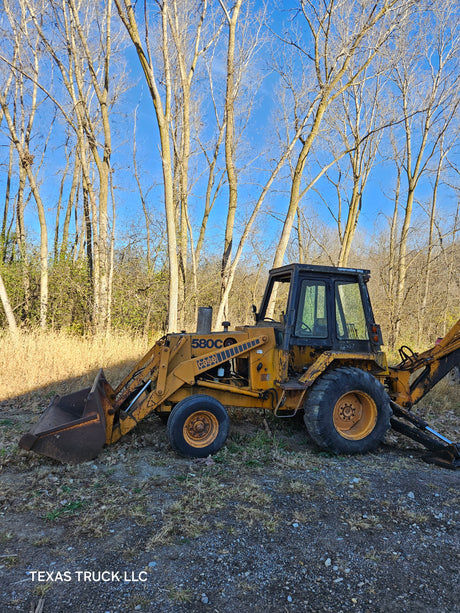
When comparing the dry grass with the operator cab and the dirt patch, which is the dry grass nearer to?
the dirt patch

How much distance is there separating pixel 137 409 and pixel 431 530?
10.1 feet

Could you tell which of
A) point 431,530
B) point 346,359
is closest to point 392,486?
point 431,530

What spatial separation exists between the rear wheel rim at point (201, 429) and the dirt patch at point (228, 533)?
0.24 m

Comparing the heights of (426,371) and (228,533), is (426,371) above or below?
above

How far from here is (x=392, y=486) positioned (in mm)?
3969

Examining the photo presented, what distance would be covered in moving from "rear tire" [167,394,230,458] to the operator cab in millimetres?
1157

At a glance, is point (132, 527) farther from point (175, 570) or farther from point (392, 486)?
point (392, 486)

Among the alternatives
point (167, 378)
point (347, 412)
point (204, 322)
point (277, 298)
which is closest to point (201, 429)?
point (167, 378)

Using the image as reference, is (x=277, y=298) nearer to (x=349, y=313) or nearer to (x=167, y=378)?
(x=349, y=313)

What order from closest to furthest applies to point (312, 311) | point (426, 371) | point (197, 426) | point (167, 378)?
1. point (197, 426)
2. point (167, 378)
3. point (312, 311)
4. point (426, 371)

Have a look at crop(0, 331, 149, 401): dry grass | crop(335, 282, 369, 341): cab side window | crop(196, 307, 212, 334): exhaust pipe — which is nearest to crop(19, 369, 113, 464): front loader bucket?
crop(196, 307, 212, 334): exhaust pipe

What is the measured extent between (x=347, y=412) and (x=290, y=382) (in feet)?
2.67

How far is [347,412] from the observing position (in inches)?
195

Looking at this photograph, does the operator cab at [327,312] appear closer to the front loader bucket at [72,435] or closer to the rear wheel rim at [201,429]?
the rear wheel rim at [201,429]
